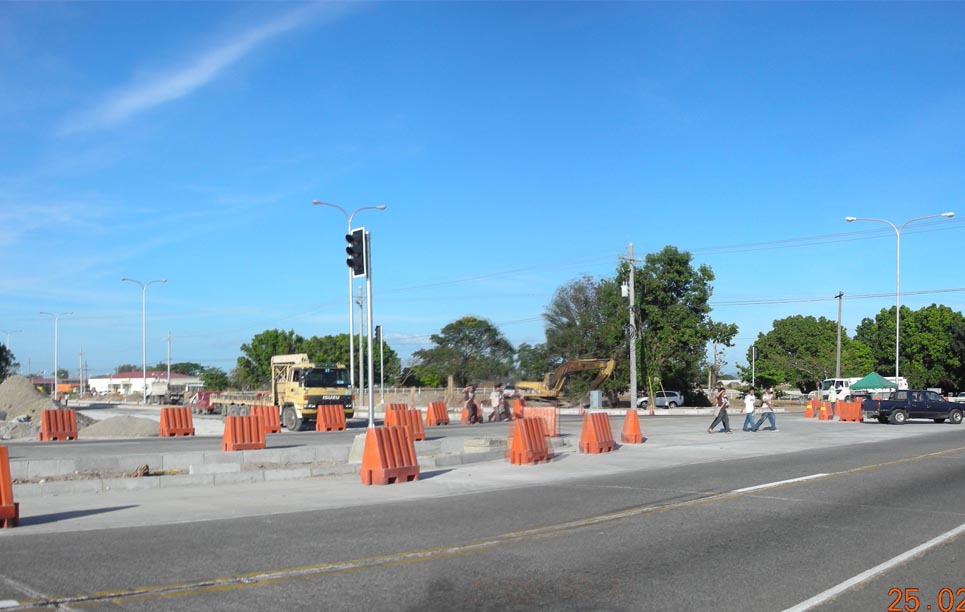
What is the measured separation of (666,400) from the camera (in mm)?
55812

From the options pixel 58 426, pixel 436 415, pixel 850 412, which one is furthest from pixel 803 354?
pixel 58 426

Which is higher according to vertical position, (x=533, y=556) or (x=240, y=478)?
(x=533, y=556)

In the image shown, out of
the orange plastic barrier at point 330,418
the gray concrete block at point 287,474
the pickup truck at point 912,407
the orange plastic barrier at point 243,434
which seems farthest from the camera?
the pickup truck at point 912,407

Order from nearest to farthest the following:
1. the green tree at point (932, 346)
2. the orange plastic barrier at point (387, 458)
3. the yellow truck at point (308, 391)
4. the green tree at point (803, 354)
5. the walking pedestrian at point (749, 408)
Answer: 1. the orange plastic barrier at point (387, 458)
2. the walking pedestrian at point (749, 408)
3. the yellow truck at point (308, 391)
4. the green tree at point (932, 346)
5. the green tree at point (803, 354)

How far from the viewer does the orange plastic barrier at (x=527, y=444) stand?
18812 mm

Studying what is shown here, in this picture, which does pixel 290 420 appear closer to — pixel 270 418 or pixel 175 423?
pixel 270 418

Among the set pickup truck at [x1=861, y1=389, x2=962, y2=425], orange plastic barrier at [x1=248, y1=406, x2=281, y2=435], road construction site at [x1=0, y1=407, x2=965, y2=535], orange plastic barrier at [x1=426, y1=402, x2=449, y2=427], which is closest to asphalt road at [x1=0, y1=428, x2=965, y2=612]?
road construction site at [x1=0, y1=407, x2=965, y2=535]

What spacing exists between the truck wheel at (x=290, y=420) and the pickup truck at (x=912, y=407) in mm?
25243

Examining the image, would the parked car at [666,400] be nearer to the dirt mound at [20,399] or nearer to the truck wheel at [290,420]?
the truck wheel at [290,420]

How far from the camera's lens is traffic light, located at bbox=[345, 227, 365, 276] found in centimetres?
1873

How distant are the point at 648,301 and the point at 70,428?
36554mm

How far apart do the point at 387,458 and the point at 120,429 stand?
20040mm

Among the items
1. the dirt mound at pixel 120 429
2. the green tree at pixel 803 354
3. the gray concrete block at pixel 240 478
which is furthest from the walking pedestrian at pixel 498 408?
the green tree at pixel 803 354

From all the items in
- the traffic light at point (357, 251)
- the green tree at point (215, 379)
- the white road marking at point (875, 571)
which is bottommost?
the green tree at point (215, 379)
